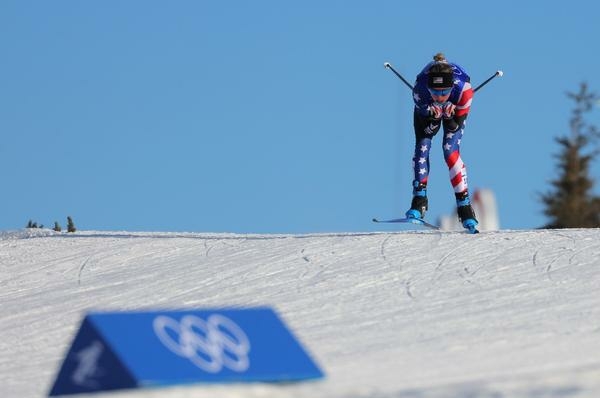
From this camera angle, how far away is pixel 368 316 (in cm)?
1277

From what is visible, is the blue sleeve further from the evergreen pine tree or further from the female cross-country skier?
the evergreen pine tree

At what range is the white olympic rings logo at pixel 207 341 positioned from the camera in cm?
870


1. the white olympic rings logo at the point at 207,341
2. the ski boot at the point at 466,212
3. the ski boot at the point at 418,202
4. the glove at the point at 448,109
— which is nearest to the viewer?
the white olympic rings logo at the point at 207,341

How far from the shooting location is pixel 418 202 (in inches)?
627

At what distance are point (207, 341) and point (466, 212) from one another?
24.4 feet

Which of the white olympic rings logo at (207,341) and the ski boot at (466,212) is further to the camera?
the ski boot at (466,212)

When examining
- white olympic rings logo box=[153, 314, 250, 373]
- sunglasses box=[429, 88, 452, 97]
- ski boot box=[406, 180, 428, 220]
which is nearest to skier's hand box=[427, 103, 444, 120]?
sunglasses box=[429, 88, 452, 97]

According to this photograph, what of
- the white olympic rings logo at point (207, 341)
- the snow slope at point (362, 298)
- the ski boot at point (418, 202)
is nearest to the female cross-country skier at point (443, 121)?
the ski boot at point (418, 202)

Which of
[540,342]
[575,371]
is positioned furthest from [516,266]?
[575,371]

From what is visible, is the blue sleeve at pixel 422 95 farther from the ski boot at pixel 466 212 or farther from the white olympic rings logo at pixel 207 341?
the white olympic rings logo at pixel 207 341

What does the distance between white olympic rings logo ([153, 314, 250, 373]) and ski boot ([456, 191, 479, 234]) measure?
7.07 metres

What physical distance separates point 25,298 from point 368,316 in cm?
393

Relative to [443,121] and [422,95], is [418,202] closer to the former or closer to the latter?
[443,121]

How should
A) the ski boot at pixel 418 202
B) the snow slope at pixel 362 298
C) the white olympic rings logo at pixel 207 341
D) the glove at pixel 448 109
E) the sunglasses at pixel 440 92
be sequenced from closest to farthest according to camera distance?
the white olympic rings logo at pixel 207 341 → the snow slope at pixel 362 298 → the sunglasses at pixel 440 92 → the glove at pixel 448 109 → the ski boot at pixel 418 202
